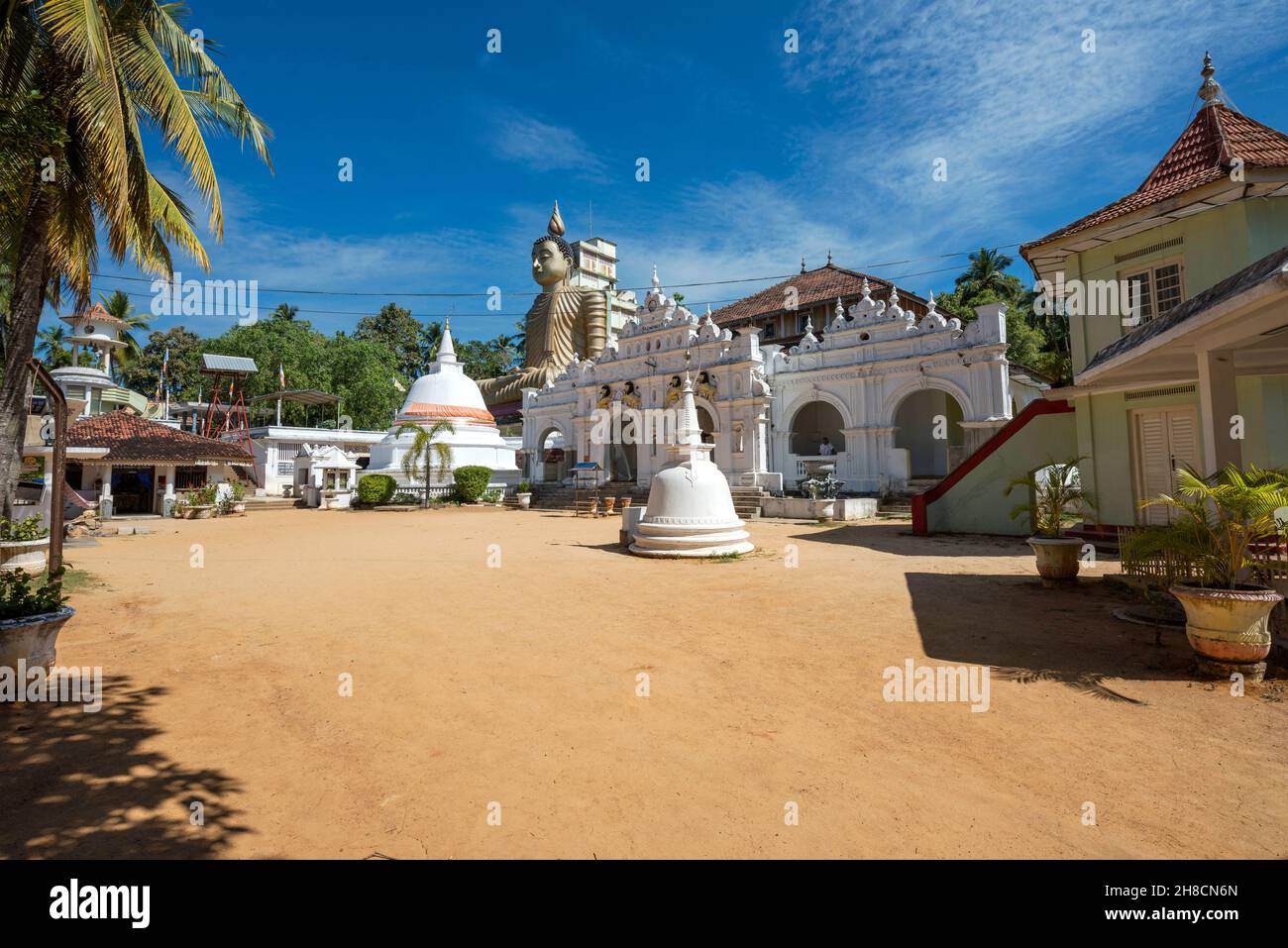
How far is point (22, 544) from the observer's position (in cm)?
830

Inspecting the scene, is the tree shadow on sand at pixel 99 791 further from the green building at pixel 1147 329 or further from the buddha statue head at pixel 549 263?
the buddha statue head at pixel 549 263

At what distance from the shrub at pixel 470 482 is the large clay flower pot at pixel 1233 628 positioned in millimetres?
26708

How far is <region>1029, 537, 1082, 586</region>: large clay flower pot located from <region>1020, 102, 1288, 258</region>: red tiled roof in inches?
261

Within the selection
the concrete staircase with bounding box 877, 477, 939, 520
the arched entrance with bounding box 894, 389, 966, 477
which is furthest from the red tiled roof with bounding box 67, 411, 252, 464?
the arched entrance with bounding box 894, 389, 966, 477

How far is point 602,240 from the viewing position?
2287 inches

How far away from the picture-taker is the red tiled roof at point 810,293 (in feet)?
92.4

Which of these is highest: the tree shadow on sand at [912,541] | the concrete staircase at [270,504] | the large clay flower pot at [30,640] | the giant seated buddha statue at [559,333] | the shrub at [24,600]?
the giant seated buddha statue at [559,333]

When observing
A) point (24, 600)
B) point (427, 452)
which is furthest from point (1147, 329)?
point (427, 452)

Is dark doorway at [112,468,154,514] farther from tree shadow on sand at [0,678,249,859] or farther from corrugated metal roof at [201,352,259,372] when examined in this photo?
tree shadow on sand at [0,678,249,859]

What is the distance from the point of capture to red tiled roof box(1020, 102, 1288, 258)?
9.57 meters

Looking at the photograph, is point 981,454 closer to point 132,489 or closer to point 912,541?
point 912,541

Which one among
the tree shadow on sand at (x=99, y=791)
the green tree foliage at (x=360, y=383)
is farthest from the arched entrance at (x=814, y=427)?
the green tree foliage at (x=360, y=383)

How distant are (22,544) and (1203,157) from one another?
66.0 ft
